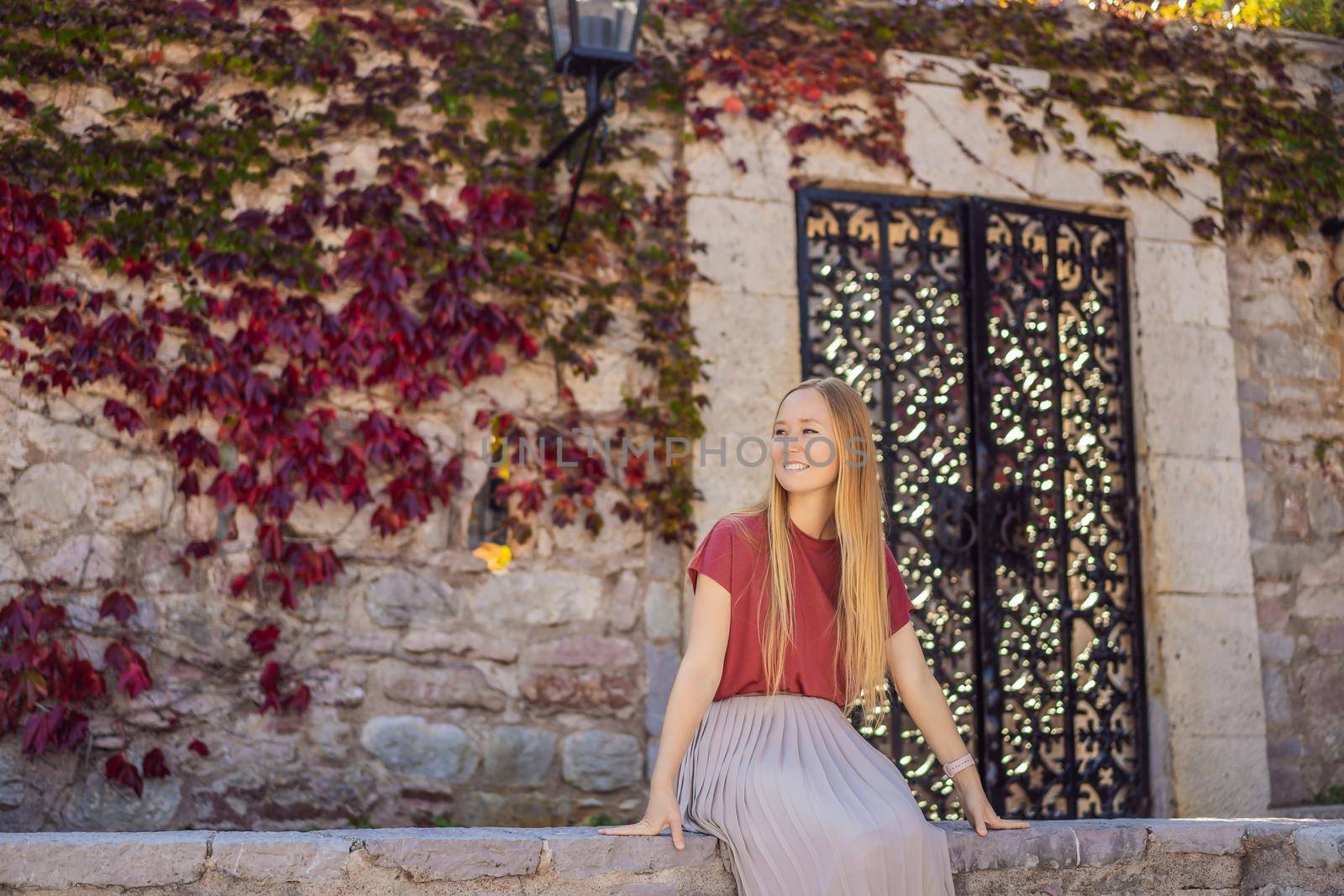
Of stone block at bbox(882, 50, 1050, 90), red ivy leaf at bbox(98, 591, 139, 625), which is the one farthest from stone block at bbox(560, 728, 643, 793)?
stone block at bbox(882, 50, 1050, 90)

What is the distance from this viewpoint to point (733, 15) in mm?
4496

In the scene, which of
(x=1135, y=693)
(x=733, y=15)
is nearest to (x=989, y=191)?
(x=733, y=15)

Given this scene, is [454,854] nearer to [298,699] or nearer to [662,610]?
[298,699]

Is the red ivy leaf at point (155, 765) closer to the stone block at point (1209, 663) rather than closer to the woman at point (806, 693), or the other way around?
the woman at point (806, 693)

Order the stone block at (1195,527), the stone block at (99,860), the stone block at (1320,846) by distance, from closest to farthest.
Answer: the stone block at (99,860) < the stone block at (1320,846) < the stone block at (1195,527)

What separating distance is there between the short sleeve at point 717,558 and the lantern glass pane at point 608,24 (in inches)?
72.7

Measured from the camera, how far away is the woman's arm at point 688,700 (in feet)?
7.55

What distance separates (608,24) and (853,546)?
1.98 metres

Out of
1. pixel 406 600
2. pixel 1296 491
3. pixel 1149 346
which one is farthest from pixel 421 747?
pixel 1296 491

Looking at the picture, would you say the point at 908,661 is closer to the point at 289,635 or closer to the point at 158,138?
the point at 289,635

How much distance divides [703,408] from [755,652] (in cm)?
182

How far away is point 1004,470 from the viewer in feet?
15.0

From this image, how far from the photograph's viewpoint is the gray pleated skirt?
2209 mm

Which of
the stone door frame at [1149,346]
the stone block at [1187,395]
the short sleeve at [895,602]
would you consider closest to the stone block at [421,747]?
the stone door frame at [1149,346]
